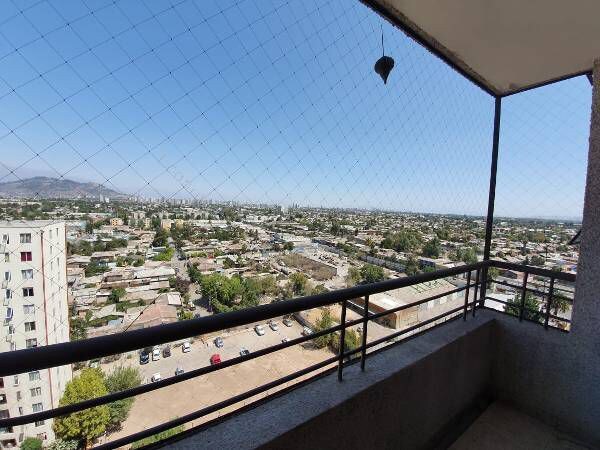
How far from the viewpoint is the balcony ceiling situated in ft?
5.22

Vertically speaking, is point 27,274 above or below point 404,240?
below

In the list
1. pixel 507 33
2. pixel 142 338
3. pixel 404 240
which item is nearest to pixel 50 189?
pixel 142 338

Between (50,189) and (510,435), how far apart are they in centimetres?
332

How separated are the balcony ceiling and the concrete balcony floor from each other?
2.54 meters

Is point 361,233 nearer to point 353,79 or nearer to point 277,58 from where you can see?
point 353,79

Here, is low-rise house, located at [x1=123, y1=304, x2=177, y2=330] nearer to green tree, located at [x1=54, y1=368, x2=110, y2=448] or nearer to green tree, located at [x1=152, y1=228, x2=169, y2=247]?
green tree, located at [x1=152, y1=228, x2=169, y2=247]

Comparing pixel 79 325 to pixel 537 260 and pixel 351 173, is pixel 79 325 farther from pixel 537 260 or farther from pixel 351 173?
pixel 537 260

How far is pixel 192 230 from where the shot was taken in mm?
3863

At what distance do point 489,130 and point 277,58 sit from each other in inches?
81.0

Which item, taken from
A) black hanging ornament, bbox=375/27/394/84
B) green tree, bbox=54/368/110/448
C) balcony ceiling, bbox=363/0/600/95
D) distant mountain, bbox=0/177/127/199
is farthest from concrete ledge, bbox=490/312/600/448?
distant mountain, bbox=0/177/127/199

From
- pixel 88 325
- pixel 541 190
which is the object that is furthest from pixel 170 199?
pixel 88 325

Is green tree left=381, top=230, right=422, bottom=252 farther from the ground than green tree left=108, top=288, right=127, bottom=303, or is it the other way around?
green tree left=381, top=230, right=422, bottom=252

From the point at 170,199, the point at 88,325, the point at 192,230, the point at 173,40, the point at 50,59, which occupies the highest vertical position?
the point at 173,40

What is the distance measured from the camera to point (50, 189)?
1745 mm
